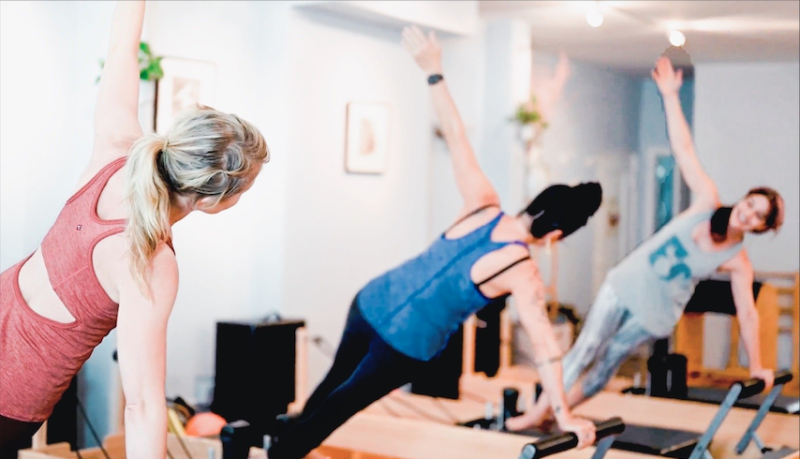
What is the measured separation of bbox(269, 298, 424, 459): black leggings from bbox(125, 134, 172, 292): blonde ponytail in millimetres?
1461

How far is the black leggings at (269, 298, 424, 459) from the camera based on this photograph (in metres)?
3.09

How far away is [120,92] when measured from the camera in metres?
2.05

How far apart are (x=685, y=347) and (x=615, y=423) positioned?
161 inches

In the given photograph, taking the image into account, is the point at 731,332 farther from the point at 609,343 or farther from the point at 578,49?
the point at 609,343

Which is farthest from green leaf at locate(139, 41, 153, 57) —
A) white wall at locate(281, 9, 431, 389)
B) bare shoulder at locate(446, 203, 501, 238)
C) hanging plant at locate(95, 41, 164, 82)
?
bare shoulder at locate(446, 203, 501, 238)

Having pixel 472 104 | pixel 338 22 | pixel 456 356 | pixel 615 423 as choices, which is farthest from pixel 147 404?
pixel 472 104

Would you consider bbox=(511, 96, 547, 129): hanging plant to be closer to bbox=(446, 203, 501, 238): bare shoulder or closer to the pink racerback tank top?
bbox=(446, 203, 501, 238): bare shoulder

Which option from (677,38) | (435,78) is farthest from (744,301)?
(677,38)

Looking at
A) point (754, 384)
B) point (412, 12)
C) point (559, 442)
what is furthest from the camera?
point (412, 12)

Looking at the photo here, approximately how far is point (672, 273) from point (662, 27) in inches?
121

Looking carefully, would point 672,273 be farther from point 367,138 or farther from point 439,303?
point 367,138

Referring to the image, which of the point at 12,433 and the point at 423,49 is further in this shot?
the point at 423,49

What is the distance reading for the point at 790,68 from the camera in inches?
301

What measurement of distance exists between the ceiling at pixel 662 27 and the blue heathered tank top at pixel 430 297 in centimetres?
350
